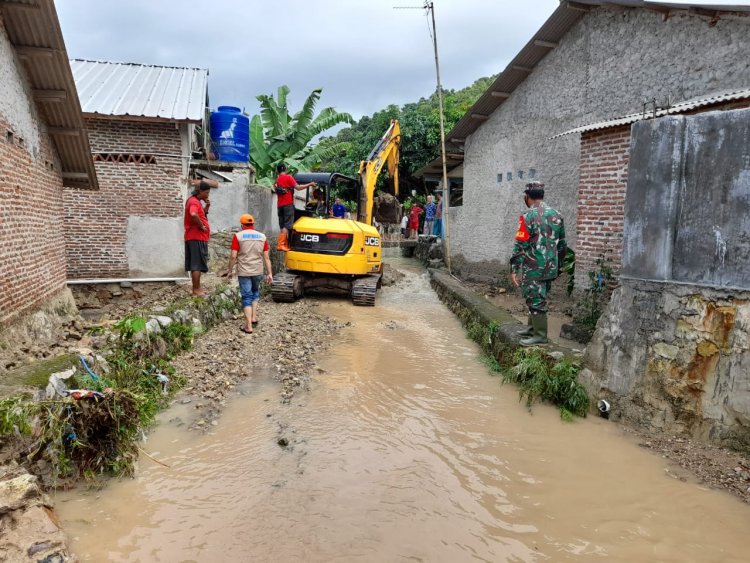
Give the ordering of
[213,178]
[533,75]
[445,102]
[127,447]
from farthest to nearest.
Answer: [445,102] → [213,178] → [533,75] → [127,447]

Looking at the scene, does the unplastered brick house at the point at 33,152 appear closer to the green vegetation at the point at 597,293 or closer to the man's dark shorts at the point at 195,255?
the man's dark shorts at the point at 195,255

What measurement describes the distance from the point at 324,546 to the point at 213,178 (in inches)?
404

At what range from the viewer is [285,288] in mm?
9117

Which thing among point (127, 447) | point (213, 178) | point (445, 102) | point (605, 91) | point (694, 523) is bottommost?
point (694, 523)

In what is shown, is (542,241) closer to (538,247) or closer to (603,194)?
(538,247)

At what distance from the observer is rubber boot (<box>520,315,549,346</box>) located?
5.56 metres

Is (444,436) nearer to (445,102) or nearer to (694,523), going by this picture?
(694,523)

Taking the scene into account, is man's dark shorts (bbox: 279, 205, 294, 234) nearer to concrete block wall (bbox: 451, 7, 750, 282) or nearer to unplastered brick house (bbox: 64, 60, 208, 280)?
unplastered brick house (bbox: 64, 60, 208, 280)

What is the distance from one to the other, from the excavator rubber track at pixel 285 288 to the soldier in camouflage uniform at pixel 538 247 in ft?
15.7

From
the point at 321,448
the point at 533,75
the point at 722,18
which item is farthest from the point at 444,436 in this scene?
the point at 533,75

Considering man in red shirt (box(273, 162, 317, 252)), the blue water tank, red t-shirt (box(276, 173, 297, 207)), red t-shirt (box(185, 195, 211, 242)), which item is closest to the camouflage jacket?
red t-shirt (box(185, 195, 211, 242))

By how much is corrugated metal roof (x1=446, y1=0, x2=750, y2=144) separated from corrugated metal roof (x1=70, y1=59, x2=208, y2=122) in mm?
6342

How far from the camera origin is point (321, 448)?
3.97 m

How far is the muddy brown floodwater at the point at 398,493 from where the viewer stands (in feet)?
9.36
